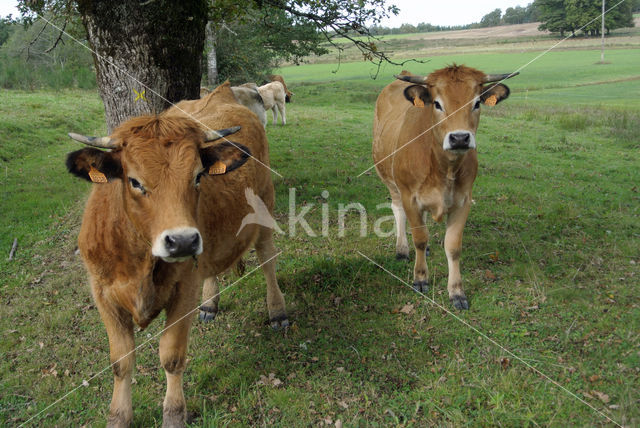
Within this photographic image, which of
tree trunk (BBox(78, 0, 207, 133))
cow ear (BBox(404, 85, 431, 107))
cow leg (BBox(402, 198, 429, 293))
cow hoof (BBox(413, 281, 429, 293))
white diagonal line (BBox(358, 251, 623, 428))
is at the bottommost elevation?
white diagonal line (BBox(358, 251, 623, 428))

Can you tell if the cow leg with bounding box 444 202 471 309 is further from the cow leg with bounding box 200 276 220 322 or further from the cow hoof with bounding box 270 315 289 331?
the cow leg with bounding box 200 276 220 322

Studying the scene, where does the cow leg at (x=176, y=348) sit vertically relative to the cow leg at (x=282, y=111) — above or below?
below

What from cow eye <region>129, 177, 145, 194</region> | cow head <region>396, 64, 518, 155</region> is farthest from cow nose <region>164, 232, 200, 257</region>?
cow head <region>396, 64, 518, 155</region>

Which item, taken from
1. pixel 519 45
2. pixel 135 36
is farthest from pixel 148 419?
pixel 519 45

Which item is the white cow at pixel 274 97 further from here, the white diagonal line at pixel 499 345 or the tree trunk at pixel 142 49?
the white diagonal line at pixel 499 345

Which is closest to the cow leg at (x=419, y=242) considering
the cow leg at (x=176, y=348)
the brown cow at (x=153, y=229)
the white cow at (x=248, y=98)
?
the brown cow at (x=153, y=229)

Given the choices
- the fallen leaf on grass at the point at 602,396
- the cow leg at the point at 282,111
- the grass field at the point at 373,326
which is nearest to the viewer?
the fallen leaf on grass at the point at 602,396

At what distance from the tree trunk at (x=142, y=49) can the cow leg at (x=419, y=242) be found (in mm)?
3600

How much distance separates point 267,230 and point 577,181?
28.3 ft

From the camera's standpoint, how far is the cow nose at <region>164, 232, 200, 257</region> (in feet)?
9.73

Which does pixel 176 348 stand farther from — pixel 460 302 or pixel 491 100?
pixel 491 100

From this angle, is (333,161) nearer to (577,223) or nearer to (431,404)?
(577,223)

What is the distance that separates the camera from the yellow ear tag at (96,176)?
11.0 ft

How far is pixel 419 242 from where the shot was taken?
6219 millimetres
